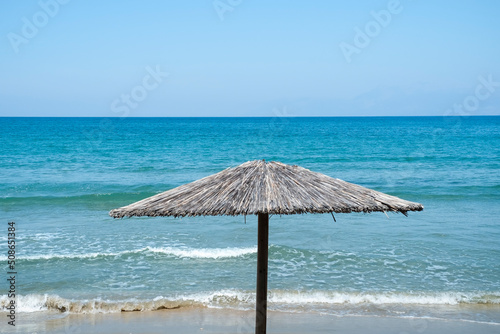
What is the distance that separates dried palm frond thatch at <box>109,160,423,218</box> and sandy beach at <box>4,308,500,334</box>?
3303 millimetres

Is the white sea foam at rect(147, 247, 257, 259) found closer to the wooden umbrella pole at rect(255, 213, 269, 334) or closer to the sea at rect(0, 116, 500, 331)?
the sea at rect(0, 116, 500, 331)

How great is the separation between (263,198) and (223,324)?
3799 mm

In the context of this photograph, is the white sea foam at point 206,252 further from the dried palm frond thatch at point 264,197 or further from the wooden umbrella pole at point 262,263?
the dried palm frond thatch at point 264,197

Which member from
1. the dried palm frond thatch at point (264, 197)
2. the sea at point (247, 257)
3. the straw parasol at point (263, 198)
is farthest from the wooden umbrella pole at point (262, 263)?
the sea at point (247, 257)

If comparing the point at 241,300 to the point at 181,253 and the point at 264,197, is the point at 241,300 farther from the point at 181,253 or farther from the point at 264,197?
the point at 264,197

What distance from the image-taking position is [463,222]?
14.6 metres

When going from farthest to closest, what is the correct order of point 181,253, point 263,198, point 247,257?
point 181,253, point 247,257, point 263,198

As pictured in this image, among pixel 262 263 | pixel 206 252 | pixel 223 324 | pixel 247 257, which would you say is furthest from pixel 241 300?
pixel 262 263

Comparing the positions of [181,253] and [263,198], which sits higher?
[263,198]

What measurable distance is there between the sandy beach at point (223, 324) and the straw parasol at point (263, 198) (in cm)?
246

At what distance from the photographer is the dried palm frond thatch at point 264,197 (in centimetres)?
510

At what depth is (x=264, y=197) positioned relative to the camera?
17.1 feet

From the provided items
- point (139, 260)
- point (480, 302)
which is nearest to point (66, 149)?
point (139, 260)

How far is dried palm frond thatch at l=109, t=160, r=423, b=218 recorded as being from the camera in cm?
510
